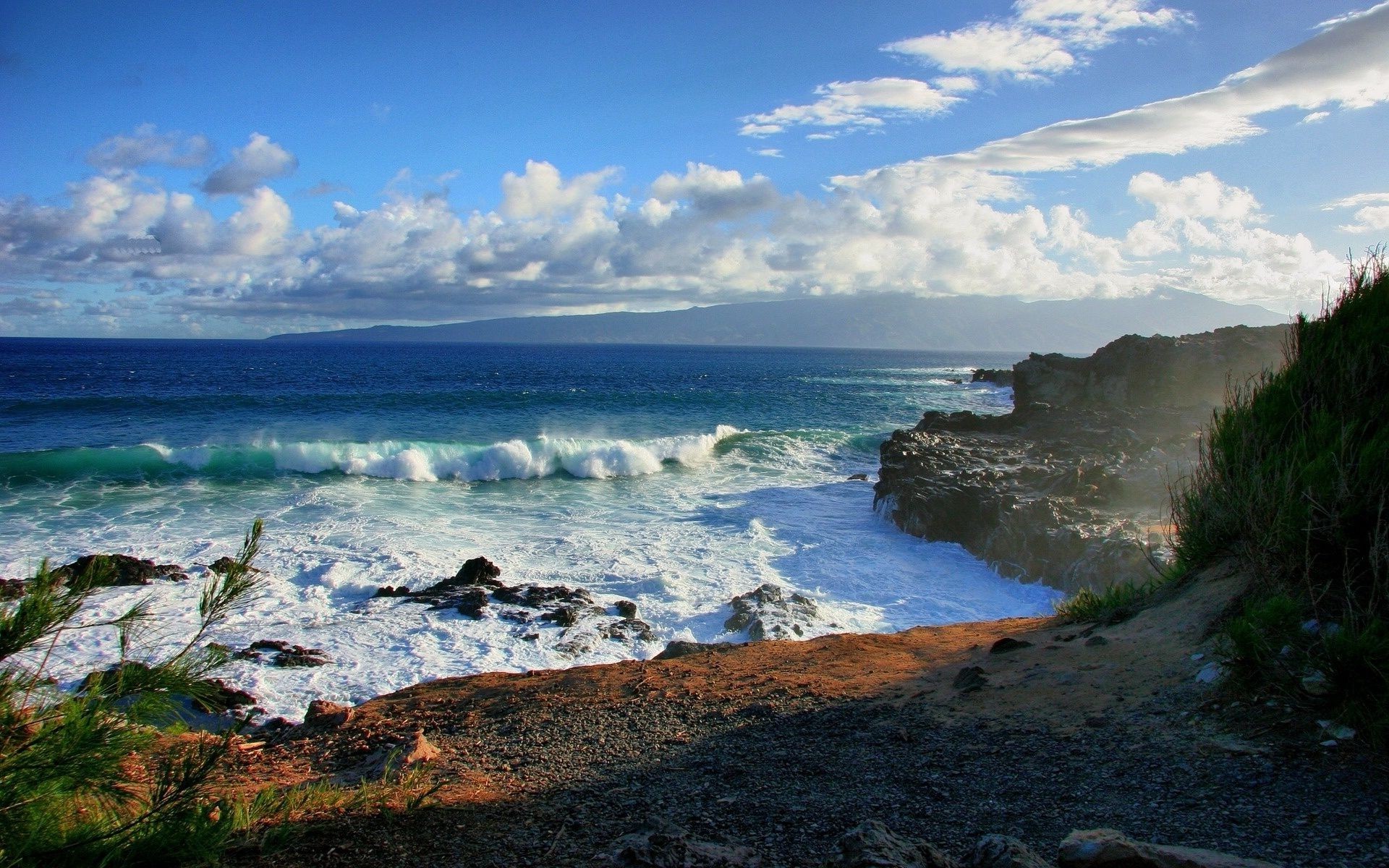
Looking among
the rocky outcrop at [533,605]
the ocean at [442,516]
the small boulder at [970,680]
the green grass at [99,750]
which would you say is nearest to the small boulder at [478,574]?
the rocky outcrop at [533,605]

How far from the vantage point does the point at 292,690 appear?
9.45 m

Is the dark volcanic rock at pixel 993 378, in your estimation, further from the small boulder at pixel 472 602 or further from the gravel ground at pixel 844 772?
the gravel ground at pixel 844 772

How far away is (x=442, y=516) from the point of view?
20000 mm

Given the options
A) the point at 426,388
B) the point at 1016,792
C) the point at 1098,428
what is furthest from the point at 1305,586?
the point at 426,388

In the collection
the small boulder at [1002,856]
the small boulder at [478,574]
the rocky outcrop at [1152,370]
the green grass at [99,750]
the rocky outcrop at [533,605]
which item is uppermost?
the rocky outcrop at [1152,370]

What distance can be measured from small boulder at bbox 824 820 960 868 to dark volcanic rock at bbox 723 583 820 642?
26.8ft

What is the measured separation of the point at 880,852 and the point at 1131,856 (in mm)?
1051

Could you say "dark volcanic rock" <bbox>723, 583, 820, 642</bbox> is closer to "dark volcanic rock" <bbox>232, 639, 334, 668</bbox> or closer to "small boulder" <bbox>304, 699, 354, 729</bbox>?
"dark volcanic rock" <bbox>232, 639, 334, 668</bbox>

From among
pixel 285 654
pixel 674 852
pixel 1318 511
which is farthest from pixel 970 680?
pixel 285 654

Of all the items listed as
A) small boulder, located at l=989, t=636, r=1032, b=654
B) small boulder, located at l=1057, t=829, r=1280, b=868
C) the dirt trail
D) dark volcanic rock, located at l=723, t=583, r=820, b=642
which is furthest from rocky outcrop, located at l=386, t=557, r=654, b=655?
small boulder, located at l=1057, t=829, r=1280, b=868

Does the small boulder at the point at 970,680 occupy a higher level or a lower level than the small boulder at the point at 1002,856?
lower

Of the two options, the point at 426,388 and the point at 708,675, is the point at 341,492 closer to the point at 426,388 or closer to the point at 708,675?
the point at 708,675

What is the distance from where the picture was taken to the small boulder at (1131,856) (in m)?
3.14

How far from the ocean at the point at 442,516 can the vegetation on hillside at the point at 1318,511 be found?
21.9ft
